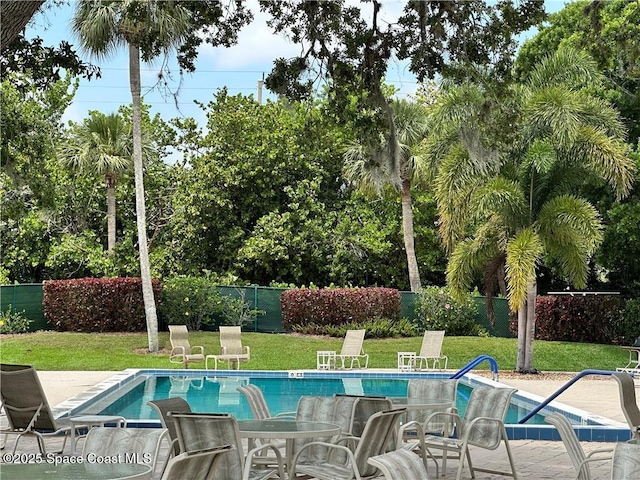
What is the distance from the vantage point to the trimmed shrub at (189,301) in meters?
23.8

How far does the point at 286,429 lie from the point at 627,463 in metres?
2.45

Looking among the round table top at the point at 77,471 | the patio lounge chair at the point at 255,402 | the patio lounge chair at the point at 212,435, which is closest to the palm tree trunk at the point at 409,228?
the patio lounge chair at the point at 255,402

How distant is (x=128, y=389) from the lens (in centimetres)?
1575

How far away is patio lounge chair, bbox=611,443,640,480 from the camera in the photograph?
14.4 ft

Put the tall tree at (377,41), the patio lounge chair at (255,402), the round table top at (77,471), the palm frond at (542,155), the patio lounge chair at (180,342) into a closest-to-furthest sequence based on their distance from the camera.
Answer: the round table top at (77,471) → the patio lounge chair at (255,402) → the tall tree at (377,41) → the palm frond at (542,155) → the patio lounge chair at (180,342)

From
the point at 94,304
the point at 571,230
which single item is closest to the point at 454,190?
the point at 571,230

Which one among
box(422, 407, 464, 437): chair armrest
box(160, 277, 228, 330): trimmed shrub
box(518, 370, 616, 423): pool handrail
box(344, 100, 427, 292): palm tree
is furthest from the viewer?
box(344, 100, 427, 292): palm tree

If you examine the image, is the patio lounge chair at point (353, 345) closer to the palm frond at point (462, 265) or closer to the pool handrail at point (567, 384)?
the palm frond at point (462, 265)

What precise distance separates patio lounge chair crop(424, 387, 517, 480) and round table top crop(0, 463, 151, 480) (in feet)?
11.4

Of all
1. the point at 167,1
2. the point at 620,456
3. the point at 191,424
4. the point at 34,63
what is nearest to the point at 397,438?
the point at 191,424

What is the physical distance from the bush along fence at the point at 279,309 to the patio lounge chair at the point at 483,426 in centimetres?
1569

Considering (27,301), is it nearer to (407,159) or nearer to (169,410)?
(407,159)

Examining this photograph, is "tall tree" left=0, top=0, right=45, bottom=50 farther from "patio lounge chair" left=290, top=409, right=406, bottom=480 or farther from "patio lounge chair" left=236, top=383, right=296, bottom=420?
"patio lounge chair" left=290, top=409, right=406, bottom=480

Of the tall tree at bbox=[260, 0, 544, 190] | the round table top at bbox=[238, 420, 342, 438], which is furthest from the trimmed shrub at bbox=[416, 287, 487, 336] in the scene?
the round table top at bbox=[238, 420, 342, 438]
